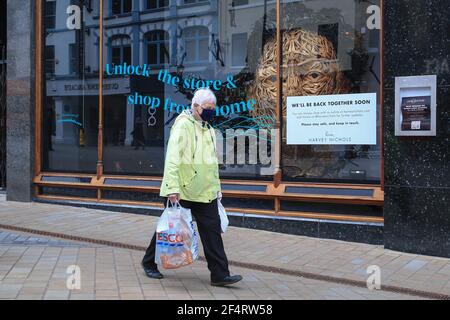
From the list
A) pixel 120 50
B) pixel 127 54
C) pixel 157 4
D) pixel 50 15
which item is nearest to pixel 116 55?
pixel 120 50

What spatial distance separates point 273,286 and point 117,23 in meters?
6.29

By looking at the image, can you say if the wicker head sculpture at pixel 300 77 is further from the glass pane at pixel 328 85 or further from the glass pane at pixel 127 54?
the glass pane at pixel 127 54

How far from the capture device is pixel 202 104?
16.7ft

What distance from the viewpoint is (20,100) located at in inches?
412

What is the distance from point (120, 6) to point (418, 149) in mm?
5860

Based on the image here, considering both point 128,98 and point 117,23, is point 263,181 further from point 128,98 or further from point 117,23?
point 117,23

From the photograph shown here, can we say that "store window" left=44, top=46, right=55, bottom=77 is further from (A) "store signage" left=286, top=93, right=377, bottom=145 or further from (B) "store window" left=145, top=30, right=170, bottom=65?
(A) "store signage" left=286, top=93, right=377, bottom=145

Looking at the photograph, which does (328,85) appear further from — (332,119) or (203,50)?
(203,50)

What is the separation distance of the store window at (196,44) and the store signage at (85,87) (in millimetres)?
1305

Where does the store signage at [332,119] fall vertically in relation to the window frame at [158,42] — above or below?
below

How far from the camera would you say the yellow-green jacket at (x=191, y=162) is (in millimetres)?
4977

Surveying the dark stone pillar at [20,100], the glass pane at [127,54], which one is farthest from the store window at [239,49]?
the dark stone pillar at [20,100]

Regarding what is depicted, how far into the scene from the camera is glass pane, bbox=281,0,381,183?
7488 mm
